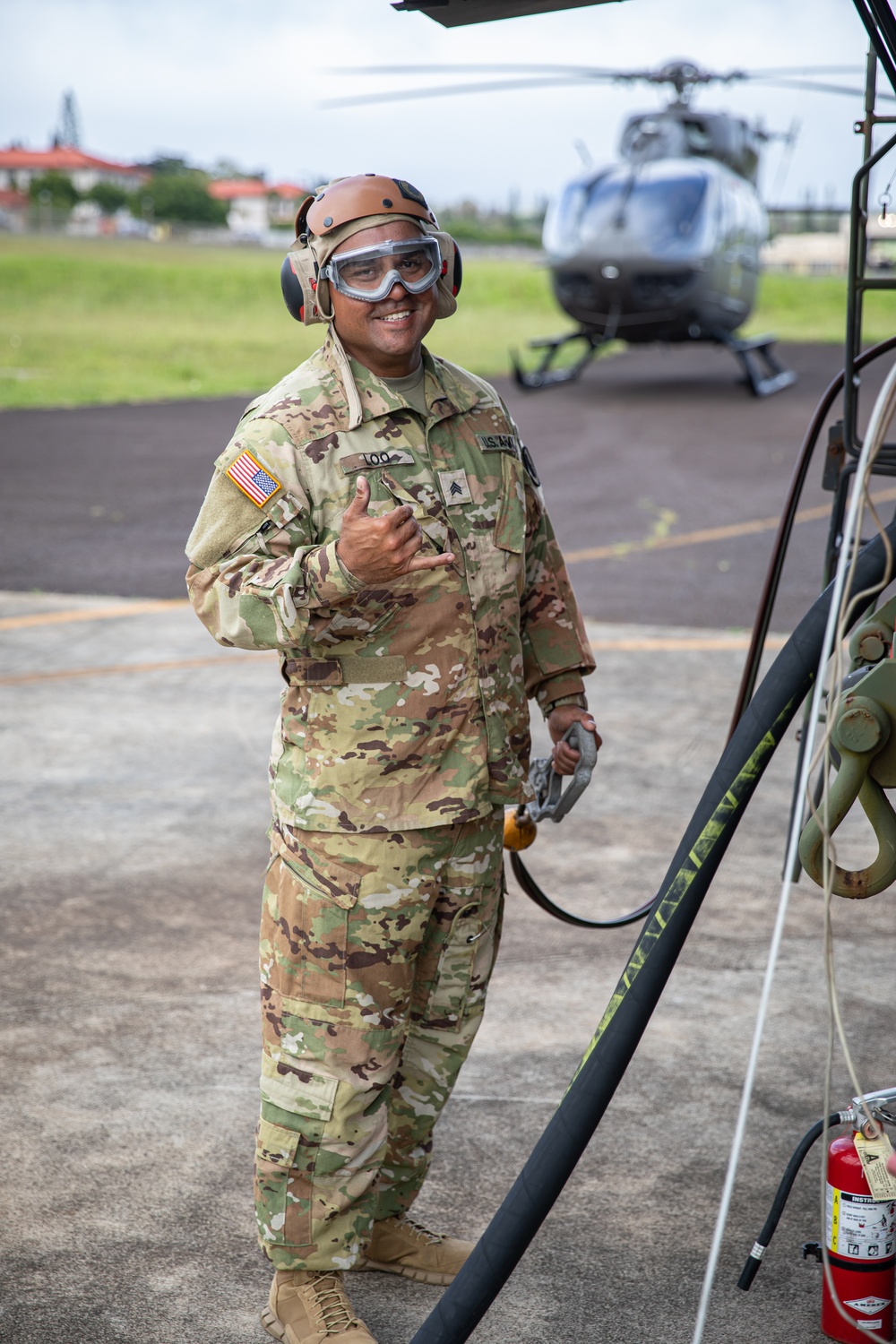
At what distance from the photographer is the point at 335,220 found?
2.48m

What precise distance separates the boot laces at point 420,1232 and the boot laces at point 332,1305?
0.26 m

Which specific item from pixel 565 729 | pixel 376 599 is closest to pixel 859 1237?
pixel 565 729

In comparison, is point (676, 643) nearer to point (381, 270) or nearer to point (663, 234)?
point (381, 270)

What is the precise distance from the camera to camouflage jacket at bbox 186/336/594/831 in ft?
7.93

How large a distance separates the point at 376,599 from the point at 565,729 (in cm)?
61

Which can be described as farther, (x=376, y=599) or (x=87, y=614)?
(x=87, y=614)

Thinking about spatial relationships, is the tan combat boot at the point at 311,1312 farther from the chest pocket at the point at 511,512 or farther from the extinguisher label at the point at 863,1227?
the chest pocket at the point at 511,512

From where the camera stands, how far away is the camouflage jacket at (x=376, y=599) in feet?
7.93

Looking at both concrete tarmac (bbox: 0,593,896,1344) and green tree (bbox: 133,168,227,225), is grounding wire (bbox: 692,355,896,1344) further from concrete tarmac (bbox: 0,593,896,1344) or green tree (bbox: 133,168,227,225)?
green tree (bbox: 133,168,227,225)

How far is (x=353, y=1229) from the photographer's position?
2613 millimetres

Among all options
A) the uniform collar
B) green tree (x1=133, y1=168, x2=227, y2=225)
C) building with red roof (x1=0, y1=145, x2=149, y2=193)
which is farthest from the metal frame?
building with red roof (x1=0, y1=145, x2=149, y2=193)

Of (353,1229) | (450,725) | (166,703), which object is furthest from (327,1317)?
(166,703)

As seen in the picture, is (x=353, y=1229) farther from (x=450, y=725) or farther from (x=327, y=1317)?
(x=450, y=725)

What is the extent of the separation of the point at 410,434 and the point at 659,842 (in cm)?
288
